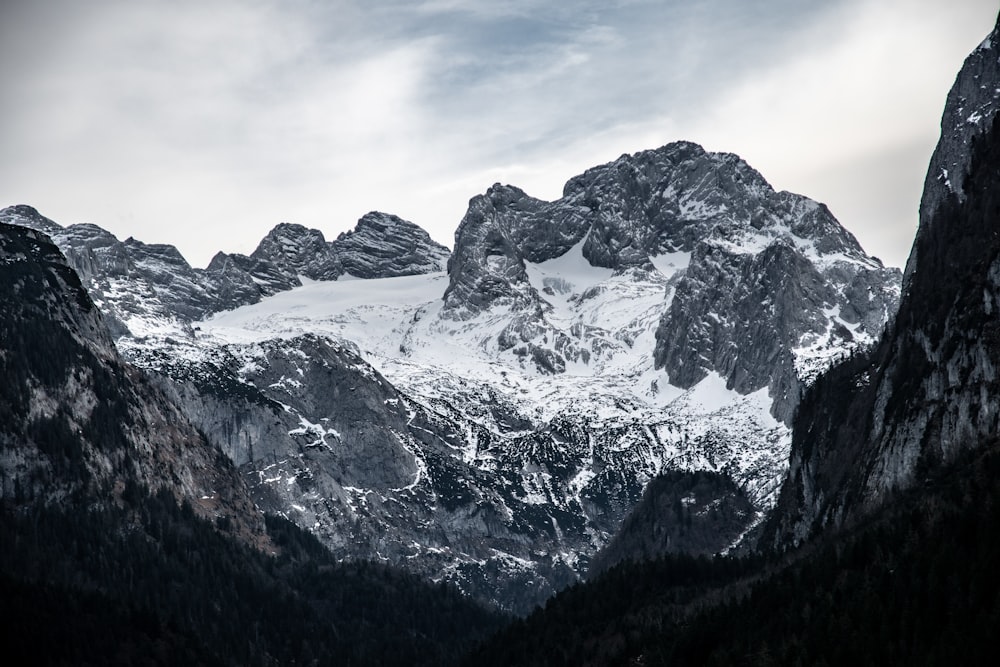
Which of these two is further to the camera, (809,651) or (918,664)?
(809,651)

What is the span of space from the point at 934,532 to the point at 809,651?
66.6 feet

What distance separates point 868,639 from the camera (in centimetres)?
18000

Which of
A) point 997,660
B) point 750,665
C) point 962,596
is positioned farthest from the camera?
point 750,665

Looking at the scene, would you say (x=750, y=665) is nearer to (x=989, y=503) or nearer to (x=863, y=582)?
(x=863, y=582)

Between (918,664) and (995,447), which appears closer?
(918,664)

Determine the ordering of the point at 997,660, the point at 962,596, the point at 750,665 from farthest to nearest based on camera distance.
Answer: the point at 750,665 → the point at 962,596 → the point at 997,660

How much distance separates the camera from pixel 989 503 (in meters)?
188

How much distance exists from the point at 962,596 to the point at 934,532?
53.2 feet

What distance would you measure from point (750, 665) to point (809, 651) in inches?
317

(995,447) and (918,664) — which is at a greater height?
(995,447)

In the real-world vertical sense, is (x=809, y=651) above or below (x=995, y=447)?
below

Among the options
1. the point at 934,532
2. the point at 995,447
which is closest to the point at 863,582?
the point at 934,532

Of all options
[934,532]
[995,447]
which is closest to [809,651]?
[934,532]

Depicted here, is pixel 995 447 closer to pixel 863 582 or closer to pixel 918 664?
pixel 863 582
